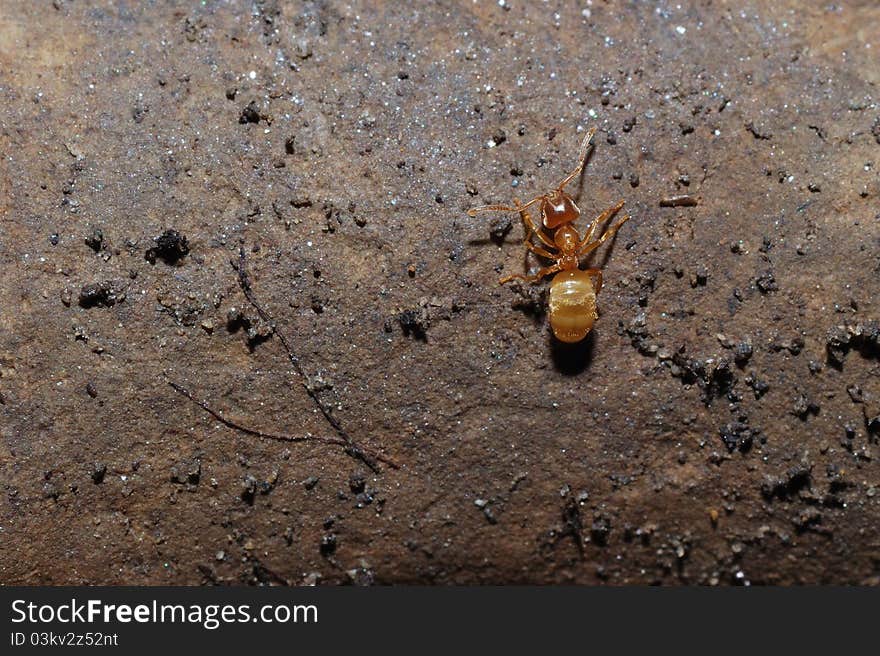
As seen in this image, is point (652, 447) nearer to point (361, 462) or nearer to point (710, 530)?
point (710, 530)

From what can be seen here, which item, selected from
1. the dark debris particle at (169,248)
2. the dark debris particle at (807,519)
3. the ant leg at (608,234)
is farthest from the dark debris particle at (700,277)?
the dark debris particle at (169,248)

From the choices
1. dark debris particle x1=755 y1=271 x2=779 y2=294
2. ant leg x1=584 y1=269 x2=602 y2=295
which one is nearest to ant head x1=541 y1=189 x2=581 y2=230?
ant leg x1=584 y1=269 x2=602 y2=295

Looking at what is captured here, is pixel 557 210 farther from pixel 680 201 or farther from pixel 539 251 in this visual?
pixel 680 201

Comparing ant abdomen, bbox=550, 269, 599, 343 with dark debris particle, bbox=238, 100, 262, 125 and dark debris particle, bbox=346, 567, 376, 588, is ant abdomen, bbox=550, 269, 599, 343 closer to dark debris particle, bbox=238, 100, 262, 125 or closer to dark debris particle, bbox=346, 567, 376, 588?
dark debris particle, bbox=346, 567, 376, 588

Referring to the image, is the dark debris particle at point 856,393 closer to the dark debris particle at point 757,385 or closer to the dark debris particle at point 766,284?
the dark debris particle at point 757,385

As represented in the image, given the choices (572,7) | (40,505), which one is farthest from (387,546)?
(572,7)

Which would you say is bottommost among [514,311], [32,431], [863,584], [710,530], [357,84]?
[863,584]
